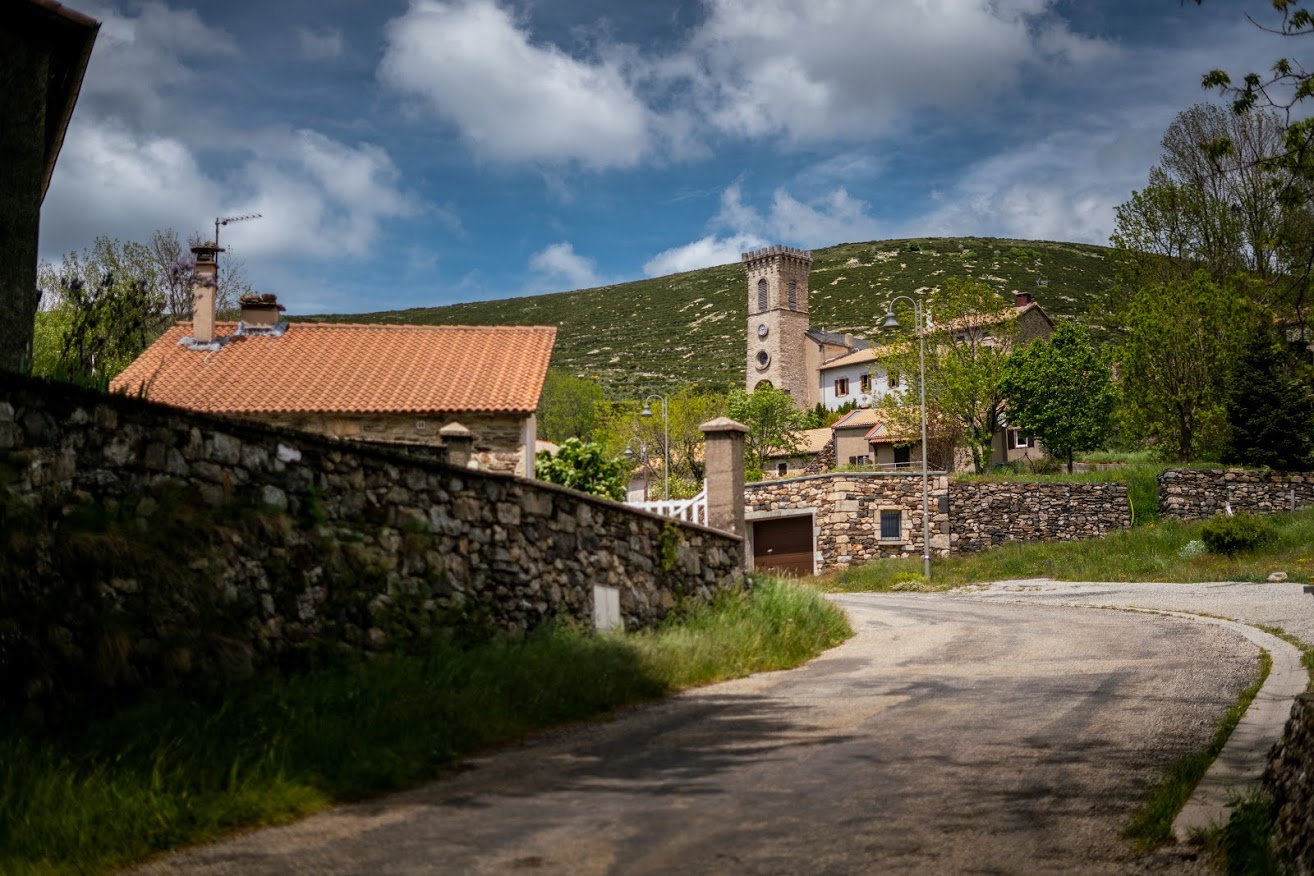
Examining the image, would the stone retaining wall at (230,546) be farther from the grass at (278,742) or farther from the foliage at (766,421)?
the foliage at (766,421)

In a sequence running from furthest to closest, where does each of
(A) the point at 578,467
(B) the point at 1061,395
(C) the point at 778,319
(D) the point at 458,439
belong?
(C) the point at 778,319 < (B) the point at 1061,395 < (A) the point at 578,467 < (D) the point at 458,439

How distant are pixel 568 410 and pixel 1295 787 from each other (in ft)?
235

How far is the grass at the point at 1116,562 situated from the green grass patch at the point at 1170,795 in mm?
18489

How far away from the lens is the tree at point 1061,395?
47.7 m

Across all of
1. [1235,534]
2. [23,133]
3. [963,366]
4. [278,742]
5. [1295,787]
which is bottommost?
[278,742]

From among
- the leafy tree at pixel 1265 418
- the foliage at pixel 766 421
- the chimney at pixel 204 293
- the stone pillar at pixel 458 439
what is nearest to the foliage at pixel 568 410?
the foliage at pixel 766 421

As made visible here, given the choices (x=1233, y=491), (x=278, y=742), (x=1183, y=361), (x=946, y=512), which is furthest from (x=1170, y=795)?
(x=1183, y=361)

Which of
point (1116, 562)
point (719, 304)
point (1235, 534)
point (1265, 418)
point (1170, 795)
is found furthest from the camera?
point (719, 304)

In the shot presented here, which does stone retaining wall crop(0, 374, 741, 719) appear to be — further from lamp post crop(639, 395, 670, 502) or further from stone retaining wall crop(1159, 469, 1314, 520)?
stone retaining wall crop(1159, 469, 1314, 520)

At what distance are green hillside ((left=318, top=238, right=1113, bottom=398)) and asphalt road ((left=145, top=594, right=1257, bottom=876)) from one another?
8307 centimetres

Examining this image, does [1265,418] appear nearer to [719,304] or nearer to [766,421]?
[766,421]

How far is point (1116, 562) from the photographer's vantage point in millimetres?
29094

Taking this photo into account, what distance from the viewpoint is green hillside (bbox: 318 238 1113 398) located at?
359ft

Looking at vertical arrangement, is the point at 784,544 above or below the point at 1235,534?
below
